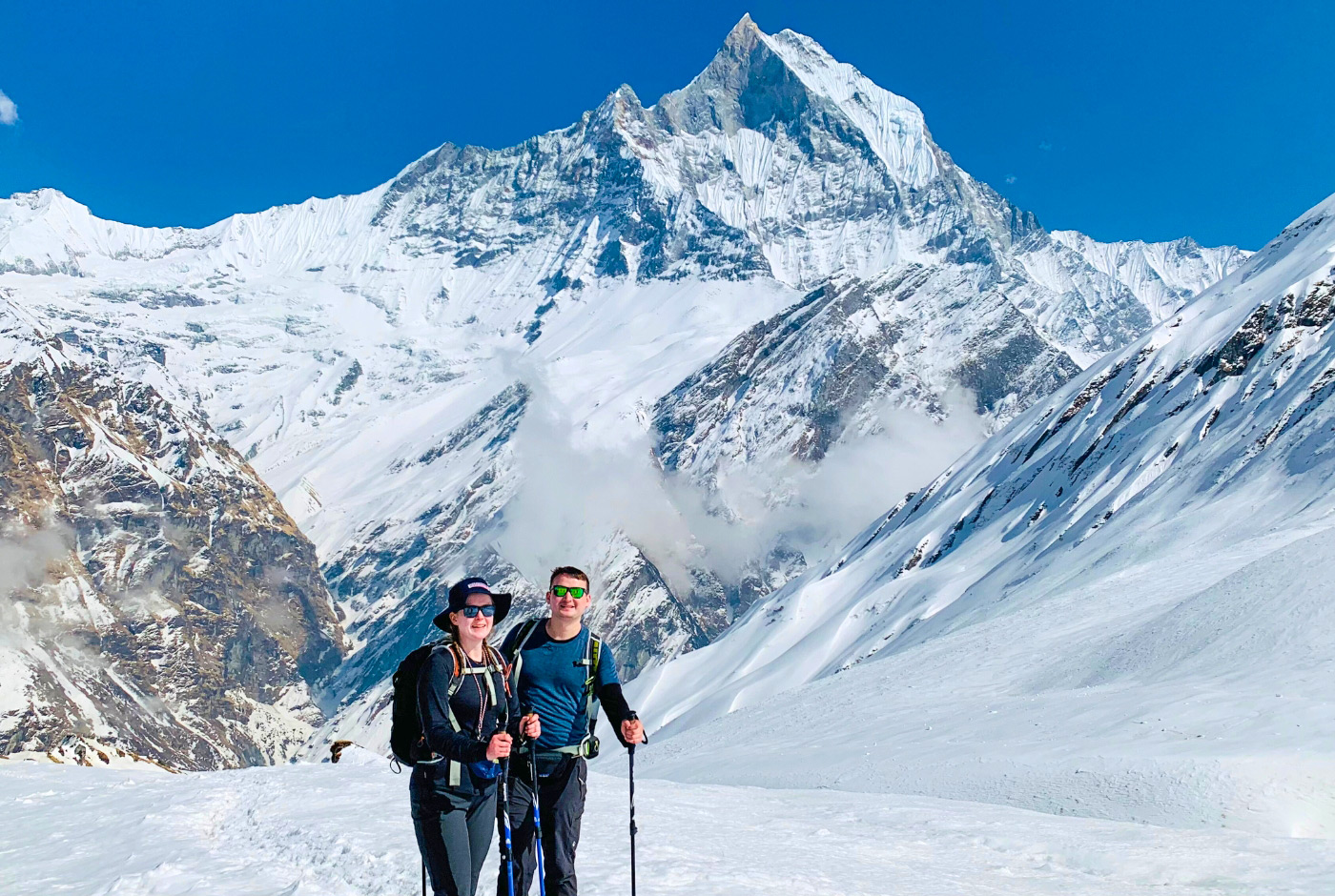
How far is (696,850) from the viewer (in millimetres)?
11102

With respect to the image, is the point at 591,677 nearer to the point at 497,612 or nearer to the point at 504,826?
the point at 497,612

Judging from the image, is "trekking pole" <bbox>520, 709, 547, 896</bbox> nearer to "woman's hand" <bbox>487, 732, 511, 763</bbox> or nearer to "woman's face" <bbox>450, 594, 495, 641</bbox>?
"woman's hand" <bbox>487, 732, 511, 763</bbox>

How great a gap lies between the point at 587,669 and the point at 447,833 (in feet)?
5.54

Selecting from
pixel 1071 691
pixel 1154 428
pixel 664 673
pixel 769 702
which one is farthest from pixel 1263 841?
pixel 664 673

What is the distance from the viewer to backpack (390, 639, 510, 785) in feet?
24.8

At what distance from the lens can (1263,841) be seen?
1059cm

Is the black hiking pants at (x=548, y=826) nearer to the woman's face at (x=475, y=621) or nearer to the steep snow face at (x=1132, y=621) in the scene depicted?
the woman's face at (x=475, y=621)

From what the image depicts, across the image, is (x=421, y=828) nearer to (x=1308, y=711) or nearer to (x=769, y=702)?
(x=1308, y=711)

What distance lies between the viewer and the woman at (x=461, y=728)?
7.51 metres

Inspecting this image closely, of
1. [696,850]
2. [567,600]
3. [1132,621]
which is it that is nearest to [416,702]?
[567,600]

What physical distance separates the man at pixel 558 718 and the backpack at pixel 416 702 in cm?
46

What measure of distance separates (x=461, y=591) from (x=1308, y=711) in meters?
14.7

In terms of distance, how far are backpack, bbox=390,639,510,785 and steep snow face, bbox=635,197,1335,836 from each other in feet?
35.4

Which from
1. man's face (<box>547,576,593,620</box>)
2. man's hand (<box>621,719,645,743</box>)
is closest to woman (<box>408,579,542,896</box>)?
man's face (<box>547,576,593,620</box>)
